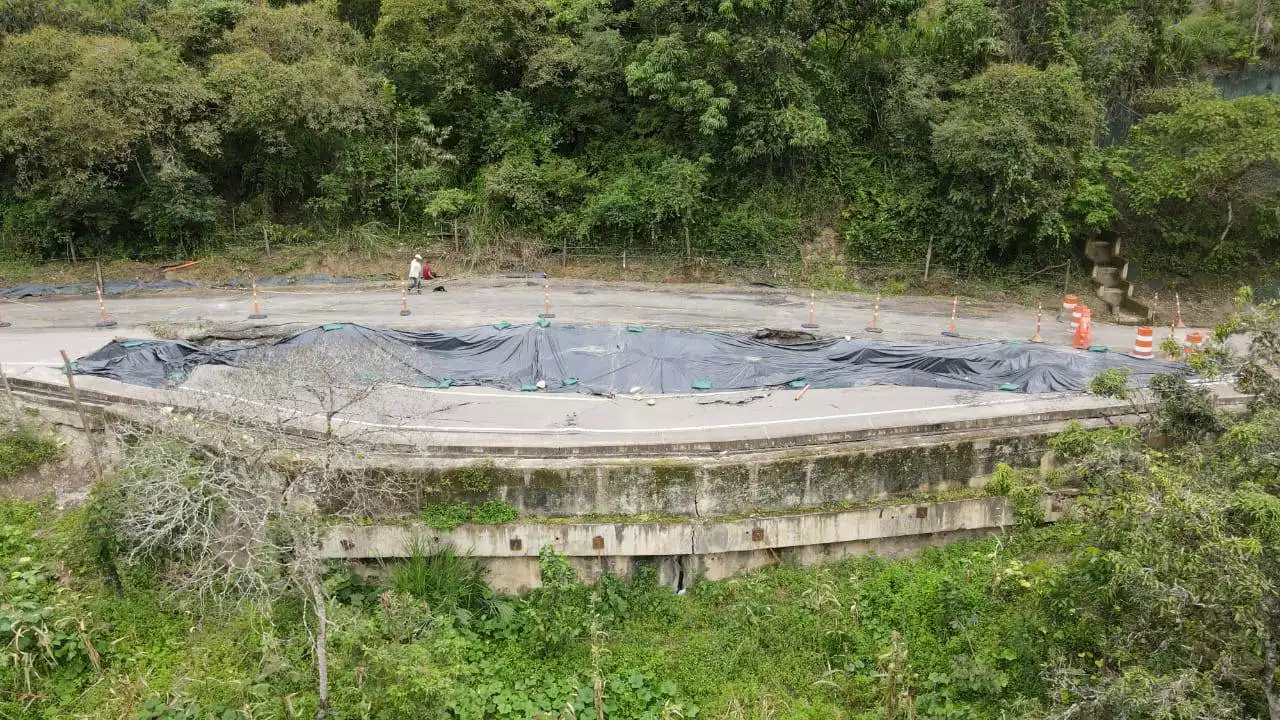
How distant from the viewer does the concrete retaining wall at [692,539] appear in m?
12.4

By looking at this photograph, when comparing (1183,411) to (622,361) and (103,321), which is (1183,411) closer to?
(622,361)

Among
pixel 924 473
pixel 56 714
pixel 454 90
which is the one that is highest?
pixel 454 90

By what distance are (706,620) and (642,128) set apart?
1626 cm

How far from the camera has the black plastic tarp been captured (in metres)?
15.4

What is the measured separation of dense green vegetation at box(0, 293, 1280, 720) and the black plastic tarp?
3.29m

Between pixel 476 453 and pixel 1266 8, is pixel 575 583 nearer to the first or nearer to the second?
pixel 476 453

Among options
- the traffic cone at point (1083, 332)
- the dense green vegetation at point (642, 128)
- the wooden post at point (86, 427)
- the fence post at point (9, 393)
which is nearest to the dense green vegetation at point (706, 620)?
the wooden post at point (86, 427)

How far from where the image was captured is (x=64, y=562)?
40.3 feet

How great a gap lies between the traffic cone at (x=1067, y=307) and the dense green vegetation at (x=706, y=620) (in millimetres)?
7498

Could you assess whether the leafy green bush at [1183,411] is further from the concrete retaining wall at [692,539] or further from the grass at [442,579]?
the grass at [442,579]

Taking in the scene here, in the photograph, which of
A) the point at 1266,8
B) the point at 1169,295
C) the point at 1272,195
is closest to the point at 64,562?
A: the point at 1169,295

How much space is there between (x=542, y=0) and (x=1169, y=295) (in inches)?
751

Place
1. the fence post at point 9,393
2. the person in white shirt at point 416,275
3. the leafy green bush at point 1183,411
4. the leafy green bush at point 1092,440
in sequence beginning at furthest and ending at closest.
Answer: the person in white shirt at point 416,275
the fence post at point 9,393
the leafy green bush at point 1183,411
the leafy green bush at point 1092,440

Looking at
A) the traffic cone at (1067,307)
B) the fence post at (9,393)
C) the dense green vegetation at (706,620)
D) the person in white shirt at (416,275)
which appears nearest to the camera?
the dense green vegetation at (706,620)
